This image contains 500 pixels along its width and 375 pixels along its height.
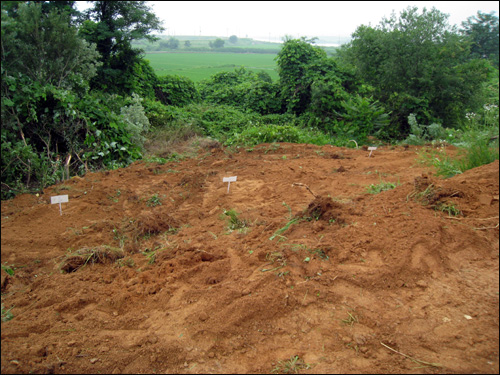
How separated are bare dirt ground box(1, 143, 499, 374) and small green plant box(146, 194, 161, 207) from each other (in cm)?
53

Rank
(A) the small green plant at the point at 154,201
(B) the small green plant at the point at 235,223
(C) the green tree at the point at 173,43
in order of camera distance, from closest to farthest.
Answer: (B) the small green plant at the point at 235,223
(A) the small green plant at the point at 154,201
(C) the green tree at the point at 173,43

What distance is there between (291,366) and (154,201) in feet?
11.9

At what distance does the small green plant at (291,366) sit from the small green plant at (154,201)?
138 inches

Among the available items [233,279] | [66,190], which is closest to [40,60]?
[66,190]

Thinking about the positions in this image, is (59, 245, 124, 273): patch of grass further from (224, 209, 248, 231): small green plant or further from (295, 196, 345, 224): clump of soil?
(295, 196, 345, 224): clump of soil

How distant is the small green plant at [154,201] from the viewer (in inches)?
209

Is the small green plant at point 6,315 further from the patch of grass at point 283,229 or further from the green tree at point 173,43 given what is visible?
the green tree at point 173,43

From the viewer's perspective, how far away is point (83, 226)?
4.47 meters

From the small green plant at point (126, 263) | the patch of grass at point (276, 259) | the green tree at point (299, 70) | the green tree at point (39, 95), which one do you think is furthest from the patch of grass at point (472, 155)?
the green tree at point (299, 70)

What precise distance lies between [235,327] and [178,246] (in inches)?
55.6

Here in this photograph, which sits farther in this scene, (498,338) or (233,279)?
(233,279)

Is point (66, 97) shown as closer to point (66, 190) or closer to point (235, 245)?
point (66, 190)

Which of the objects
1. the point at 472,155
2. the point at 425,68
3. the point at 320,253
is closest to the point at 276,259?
the point at 320,253

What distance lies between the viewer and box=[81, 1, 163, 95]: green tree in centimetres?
1073
